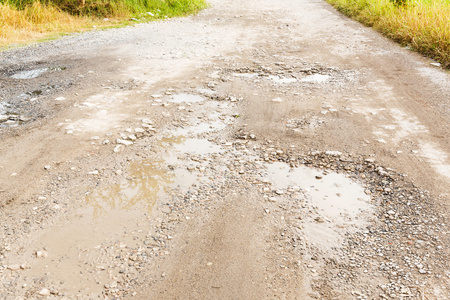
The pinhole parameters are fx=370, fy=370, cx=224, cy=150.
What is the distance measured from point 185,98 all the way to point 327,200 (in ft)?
8.54

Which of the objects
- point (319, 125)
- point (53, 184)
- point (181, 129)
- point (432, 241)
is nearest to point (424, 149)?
point (319, 125)

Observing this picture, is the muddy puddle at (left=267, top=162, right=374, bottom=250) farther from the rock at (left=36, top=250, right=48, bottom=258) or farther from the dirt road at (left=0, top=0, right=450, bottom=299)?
the rock at (left=36, top=250, right=48, bottom=258)

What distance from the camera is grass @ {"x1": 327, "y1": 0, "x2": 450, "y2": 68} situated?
21.8ft

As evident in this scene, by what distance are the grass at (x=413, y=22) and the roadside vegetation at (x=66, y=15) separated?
17.5 feet

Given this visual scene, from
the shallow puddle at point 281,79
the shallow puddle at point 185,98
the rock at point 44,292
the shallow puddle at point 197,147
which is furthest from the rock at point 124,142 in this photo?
the shallow puddle at point 281,79

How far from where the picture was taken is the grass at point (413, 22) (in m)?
6.64

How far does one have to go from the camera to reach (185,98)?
16.3 feet

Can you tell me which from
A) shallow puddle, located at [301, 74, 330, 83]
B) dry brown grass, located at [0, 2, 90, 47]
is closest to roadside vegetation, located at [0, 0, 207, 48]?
dry brown grass, located at [0, 2, 90, 47]

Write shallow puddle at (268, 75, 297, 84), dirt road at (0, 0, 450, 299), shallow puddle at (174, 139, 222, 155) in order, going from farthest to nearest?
shallow puddle at (268, 75, 297, 84)
shallow puddle at (174, 139, 222, 155)
dirt road at (0, 0, 450, 299)

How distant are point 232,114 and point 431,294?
2912mm

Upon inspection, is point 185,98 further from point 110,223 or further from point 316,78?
point 110,223

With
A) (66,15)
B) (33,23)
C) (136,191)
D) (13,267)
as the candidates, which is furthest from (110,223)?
(66,15)

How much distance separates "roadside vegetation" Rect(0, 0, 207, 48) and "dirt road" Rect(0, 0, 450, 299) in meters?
2.42

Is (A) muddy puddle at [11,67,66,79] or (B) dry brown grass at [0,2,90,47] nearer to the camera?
(A) muddy puddle at [11,67,66,79]
